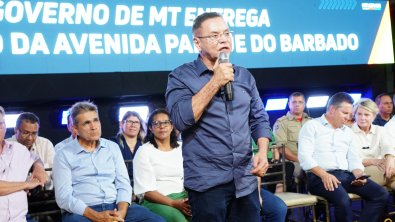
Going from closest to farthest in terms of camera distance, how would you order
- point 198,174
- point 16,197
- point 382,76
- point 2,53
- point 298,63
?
point 198,174 → point 16,197 → point 2,53 → point 298,63 → point 382,76

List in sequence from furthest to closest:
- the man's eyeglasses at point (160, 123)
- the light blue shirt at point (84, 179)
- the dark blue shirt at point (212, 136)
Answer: the man's eyeglasses at point (160, 123), the light blue shirt at point (84, 179), the dark blue shirt at point (212, 136)

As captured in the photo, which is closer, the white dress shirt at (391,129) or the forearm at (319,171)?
the forearm at (319,171)

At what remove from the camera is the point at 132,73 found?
5336 millimetres

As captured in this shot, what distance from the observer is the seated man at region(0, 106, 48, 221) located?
2742 millimetres

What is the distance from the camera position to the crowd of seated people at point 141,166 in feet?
9.36

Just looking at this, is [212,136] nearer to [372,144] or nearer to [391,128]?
[372,144]

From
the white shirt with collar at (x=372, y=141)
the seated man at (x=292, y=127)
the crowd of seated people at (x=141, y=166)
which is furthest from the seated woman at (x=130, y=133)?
the white shirt with collar at (x=372, y=141)

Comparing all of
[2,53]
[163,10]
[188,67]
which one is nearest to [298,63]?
[163,10]

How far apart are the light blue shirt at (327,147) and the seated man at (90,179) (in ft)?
4.64

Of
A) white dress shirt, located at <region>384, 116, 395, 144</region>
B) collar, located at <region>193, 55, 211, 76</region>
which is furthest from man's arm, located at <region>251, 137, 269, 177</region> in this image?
white dress shirt, located at <region>384, 116, 395, 144</region>

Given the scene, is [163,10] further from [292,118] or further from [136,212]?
[136,212]

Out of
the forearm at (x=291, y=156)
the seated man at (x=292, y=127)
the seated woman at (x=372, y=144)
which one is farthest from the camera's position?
the seated man at (x=292, y=127)

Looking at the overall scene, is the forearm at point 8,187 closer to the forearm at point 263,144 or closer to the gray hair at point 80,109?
the gray hair at point 80,109

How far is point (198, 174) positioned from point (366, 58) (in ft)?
18.4
